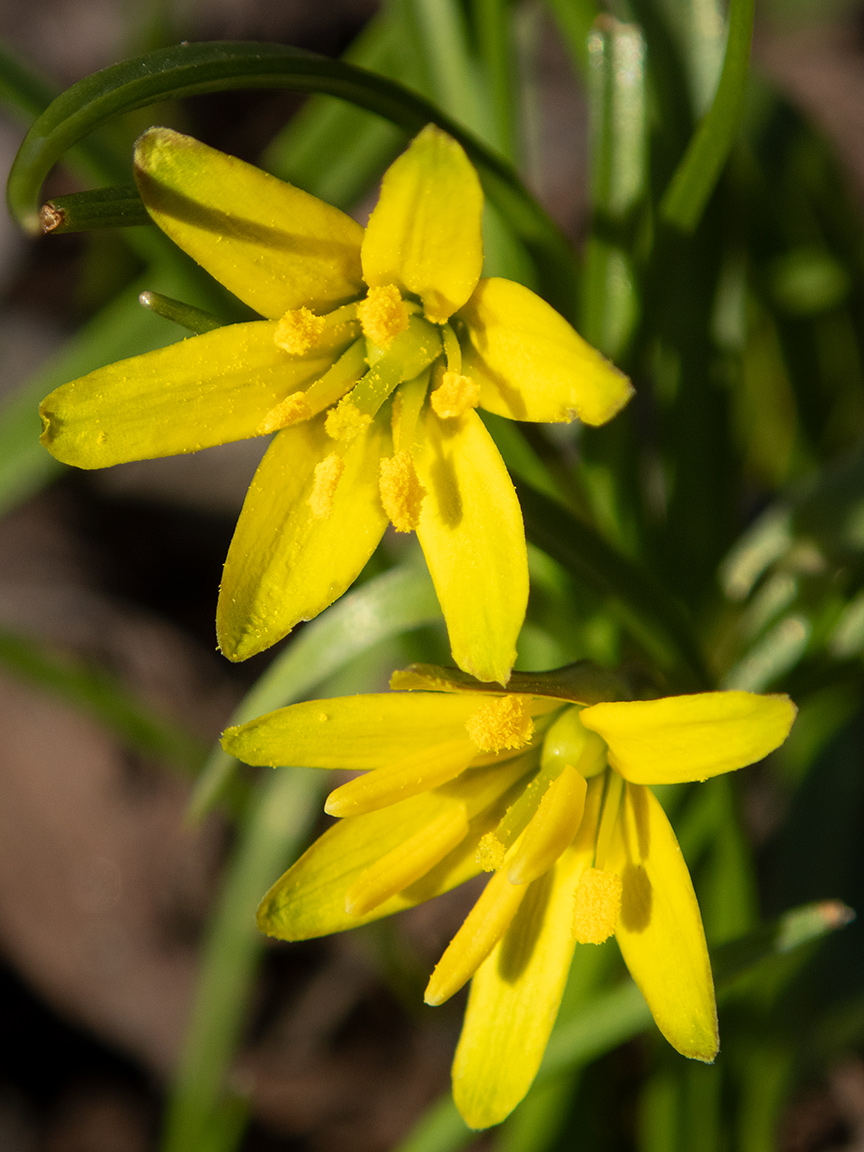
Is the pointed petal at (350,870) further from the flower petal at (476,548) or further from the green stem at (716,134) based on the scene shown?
the green stem at (716,134)

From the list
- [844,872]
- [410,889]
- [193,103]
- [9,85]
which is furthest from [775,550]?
[193,103]

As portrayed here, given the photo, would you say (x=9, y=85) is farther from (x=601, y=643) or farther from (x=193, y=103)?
(x=193, y=103)

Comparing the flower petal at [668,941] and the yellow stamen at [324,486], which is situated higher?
the yellow stamen at [324,486]

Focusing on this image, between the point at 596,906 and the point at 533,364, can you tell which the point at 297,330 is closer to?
the point at 533,364

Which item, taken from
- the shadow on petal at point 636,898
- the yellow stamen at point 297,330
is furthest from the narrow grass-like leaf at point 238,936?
the yellow stamen at point 297,330

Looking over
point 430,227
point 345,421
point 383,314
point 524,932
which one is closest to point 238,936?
point 524,932

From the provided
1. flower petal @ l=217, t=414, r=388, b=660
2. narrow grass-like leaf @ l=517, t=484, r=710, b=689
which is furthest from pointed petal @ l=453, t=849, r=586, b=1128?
flower petal @ l=217, t=414, r=388, b=660
